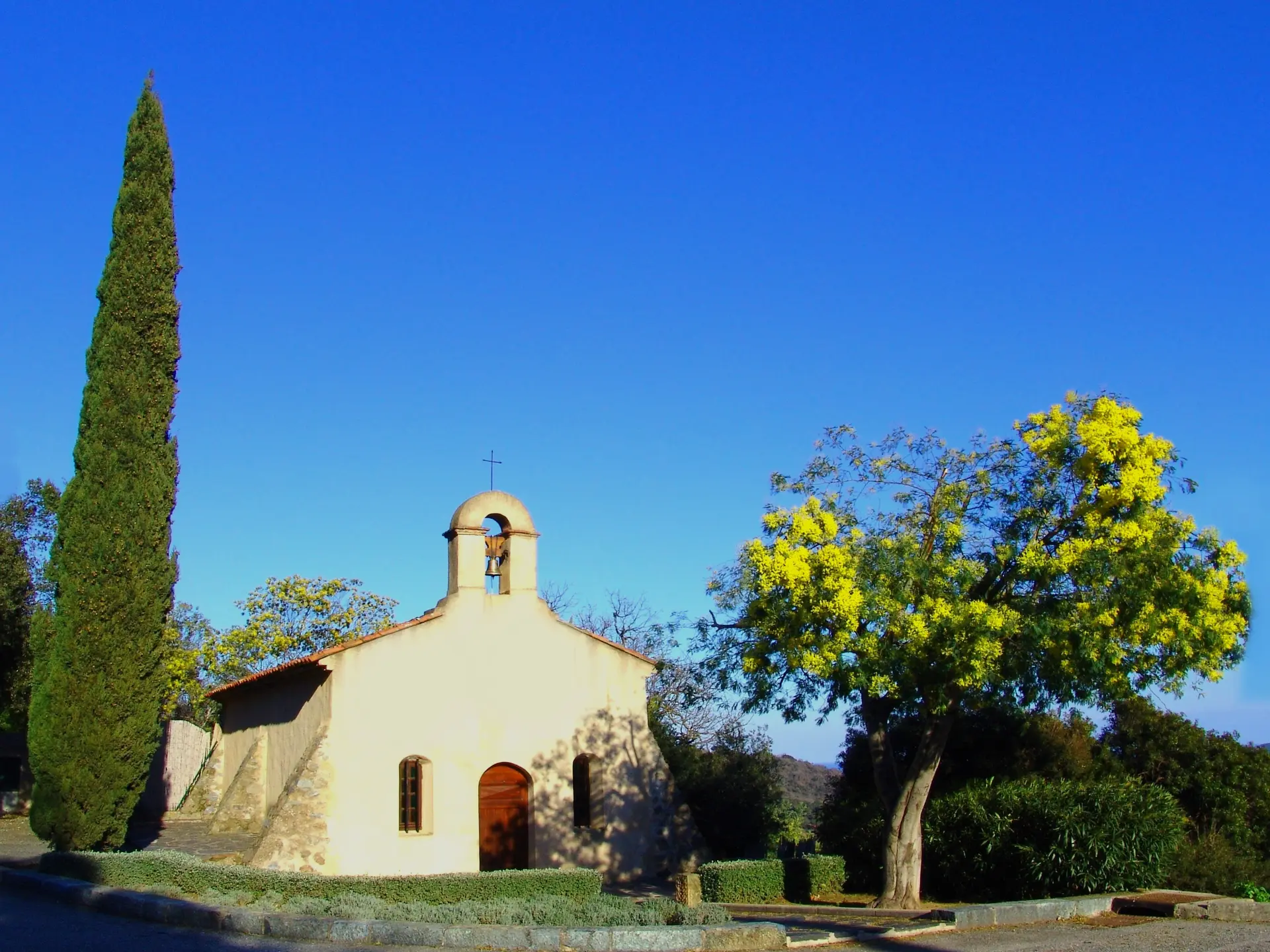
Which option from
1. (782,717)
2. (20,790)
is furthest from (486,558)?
(20,790)

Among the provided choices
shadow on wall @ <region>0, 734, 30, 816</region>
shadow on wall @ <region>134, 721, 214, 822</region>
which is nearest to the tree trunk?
shadow on wall @ <region>134, 721, 214, 822</region>

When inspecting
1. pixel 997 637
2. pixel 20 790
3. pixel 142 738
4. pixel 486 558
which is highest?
pixel 486 558

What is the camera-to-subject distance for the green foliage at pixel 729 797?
27297 millimetres

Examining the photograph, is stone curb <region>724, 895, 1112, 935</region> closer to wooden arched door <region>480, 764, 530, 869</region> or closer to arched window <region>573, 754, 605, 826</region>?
arched window <region>573, 754, 605, 826</region>

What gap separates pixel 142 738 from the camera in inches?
719

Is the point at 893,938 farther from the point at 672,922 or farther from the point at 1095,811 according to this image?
the point at 1095,811

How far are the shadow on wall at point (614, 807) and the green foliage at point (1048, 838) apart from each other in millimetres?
5567

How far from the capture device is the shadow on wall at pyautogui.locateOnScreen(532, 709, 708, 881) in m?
23.6

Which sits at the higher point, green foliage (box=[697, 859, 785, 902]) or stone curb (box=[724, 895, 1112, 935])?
stone curb (box=[724, 895, 1112, 935])

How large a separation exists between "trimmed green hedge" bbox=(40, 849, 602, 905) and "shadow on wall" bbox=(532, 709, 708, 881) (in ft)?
18.7

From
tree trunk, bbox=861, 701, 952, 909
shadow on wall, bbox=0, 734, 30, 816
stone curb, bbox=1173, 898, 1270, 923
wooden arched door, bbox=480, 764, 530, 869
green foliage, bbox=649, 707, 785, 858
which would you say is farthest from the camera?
shadow on wall, bbox=0, 734, 30, 816

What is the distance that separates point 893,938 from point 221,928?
7.72 m

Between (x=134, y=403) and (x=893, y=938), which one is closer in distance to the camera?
(x=893, y=938)

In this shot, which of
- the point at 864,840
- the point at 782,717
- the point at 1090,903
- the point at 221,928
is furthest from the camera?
the point at 864,840
